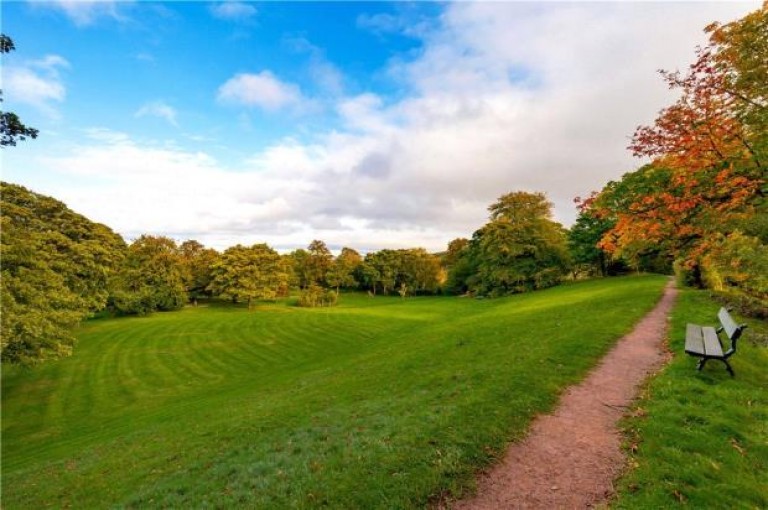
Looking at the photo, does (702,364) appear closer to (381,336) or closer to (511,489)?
(511,489)

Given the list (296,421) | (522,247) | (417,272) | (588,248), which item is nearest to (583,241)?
(588,248)

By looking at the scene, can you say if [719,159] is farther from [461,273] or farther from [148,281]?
[461,273]

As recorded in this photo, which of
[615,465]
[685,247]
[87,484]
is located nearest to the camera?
[615,465]

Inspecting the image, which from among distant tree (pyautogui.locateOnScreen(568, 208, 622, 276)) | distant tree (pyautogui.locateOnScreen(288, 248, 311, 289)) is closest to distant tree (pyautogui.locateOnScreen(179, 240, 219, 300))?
distant tree (pyautogui.locateOnScreen(288, 248, 311, 289))

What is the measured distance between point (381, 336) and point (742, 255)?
1285 inches

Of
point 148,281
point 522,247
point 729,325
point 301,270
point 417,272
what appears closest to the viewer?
point 729,325

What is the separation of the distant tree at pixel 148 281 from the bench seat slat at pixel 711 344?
2665 inches

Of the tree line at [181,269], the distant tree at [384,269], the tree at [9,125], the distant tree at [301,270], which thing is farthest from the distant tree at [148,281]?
the tree at [9,125]

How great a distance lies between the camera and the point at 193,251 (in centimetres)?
10306

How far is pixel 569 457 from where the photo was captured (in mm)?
7242

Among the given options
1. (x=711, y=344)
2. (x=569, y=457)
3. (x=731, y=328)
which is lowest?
(x=569, y=457)

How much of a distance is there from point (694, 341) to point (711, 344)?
16.7 inches

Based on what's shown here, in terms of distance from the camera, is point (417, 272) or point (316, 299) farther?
point (417, 272)

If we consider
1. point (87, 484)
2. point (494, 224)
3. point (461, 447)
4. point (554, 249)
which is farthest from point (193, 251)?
point (461, 447)
